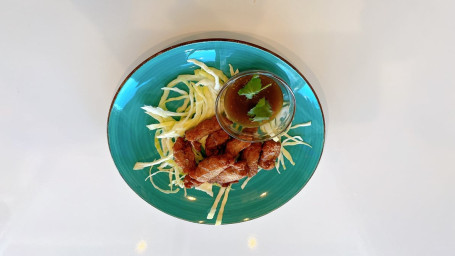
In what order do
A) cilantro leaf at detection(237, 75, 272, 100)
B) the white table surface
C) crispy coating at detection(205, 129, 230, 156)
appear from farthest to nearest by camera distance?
crispy coating at detection(205, 129, 230, 156) → the white table surface → cilantro leaf at detection(237, 75, 272, 100)

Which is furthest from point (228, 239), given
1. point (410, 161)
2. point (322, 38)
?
point (322, 38)

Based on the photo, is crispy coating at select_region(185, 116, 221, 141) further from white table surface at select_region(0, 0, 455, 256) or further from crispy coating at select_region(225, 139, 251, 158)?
white table surface at select_region(0, 0, 455, 256)

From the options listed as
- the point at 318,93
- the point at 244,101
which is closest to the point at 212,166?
the point at 244,101

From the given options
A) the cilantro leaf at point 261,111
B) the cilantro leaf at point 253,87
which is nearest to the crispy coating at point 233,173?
the cilantro leaf at point 261,111

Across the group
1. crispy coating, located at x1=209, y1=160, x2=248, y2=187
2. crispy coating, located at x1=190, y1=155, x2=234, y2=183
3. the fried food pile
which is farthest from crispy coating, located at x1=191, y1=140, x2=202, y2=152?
crispy coating, located at x1=209, y1=160, x2=248, y2=187

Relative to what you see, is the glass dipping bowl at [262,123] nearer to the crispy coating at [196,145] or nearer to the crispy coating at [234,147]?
the crispy coating at [234,147]

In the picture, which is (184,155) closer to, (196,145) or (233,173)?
(196,145)

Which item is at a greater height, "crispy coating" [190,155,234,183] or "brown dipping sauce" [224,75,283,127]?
"brown dipping sauce" [224,75,283,127]
